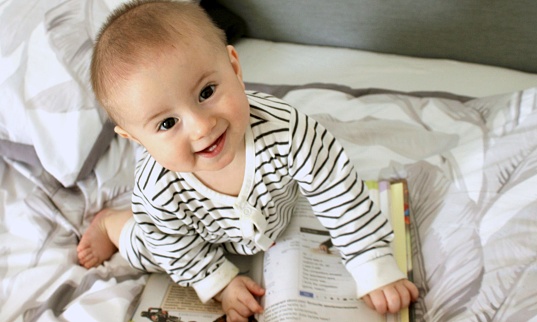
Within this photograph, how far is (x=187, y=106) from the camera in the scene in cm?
61

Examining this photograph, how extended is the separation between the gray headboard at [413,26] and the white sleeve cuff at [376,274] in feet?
1.84

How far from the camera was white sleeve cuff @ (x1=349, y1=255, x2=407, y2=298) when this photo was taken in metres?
0.80

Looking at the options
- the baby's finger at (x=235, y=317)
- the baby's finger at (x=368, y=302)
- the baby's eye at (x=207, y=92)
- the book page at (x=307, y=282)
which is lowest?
→ the baby's finger at (x=235, y=317)

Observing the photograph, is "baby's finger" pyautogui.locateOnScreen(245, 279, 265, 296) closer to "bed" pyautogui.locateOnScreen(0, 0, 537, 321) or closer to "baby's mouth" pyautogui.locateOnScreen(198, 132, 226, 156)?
"bed" pyautogui.locateOnScreen(0, 0, 537, 321)

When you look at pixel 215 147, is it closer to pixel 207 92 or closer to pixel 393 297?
pixel 207 92

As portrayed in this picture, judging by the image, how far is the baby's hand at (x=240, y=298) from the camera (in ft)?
2.72

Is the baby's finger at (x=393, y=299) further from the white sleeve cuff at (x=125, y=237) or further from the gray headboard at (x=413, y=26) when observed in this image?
the gray headboard at (x=413, y=26)

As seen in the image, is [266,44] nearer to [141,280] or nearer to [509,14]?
[509,14]

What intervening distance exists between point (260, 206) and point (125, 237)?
0.27 meters

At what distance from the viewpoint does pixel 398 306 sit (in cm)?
78

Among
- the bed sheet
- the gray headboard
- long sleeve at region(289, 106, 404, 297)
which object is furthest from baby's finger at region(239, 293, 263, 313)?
the gray headboard

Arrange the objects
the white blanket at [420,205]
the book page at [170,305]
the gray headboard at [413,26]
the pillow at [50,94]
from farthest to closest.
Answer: the gray headboard at [413,26]
the pillow at [50,94]
the book page at [170,305]
the white blanket at [420,205]

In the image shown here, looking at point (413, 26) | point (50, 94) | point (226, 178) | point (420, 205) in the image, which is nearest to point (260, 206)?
point (226, 178)

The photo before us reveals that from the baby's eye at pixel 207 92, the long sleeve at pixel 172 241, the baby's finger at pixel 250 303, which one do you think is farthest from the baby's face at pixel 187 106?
the baby's finger at pixel 250 303
